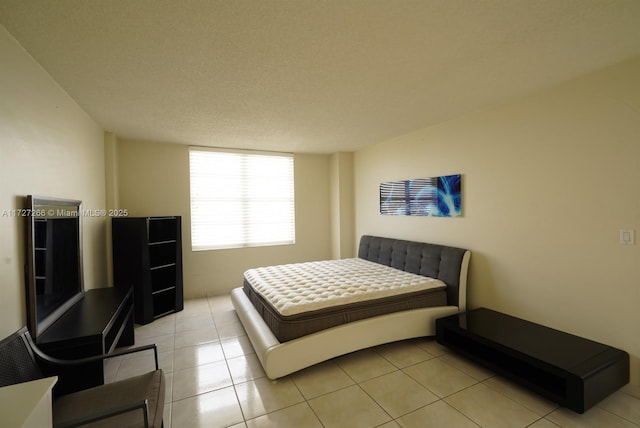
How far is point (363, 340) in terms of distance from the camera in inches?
106

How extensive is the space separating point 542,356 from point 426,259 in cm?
157

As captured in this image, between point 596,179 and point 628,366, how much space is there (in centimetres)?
147

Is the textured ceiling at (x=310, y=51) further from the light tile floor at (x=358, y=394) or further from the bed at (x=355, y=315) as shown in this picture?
the light tile floor at (x=358, y=394)

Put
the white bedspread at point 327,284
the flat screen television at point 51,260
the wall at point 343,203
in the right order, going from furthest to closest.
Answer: the wall at point 343,203, the white bedspread at point 327,284, the flat screen television at point 51,260

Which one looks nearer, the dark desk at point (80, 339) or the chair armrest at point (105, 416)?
the chair armrest at point (105, 416)

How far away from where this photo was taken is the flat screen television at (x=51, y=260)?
1755 millimetres

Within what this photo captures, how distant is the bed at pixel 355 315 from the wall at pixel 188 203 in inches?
43.9

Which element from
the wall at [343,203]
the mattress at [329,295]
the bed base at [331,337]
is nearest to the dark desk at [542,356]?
the bed base at [331,337]

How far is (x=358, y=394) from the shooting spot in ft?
7.16

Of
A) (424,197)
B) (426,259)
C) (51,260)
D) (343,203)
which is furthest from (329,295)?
(343,203)

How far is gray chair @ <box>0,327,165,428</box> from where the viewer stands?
4.56ft

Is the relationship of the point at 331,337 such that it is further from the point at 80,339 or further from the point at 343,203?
the point at 343,203

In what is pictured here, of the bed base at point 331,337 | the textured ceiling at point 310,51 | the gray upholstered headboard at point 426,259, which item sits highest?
the textured ceiling at point 310,51

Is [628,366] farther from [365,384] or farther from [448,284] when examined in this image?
[365,384]
